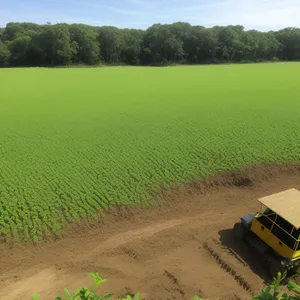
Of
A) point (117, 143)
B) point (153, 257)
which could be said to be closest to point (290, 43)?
point (117, 143)

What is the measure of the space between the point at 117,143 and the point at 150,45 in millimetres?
86751

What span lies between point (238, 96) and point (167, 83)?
14.5m

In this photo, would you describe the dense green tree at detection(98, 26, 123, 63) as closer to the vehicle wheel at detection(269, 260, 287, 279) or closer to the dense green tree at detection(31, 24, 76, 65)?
the dense green tree at detection(31, 24, 76, 65)

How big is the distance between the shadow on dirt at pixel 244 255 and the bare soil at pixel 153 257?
0.12 ft

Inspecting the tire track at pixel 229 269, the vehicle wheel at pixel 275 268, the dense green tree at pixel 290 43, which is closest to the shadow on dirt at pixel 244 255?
the vehicle wheel at pixel 275 268

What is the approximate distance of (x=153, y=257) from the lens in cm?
1191

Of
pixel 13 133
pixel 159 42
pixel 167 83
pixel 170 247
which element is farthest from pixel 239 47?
pixel 170 247

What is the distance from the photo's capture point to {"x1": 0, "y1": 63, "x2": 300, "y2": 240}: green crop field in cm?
1519

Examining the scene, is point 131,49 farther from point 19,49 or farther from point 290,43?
point 290,43

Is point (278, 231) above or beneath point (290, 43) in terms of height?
beneath

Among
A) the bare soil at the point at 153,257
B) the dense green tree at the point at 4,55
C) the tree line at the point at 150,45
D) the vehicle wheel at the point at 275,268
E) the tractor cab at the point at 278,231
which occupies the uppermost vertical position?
the tree line at the point at 150,45

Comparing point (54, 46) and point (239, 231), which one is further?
point (54, 46)

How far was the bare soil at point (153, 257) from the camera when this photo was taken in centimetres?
1050

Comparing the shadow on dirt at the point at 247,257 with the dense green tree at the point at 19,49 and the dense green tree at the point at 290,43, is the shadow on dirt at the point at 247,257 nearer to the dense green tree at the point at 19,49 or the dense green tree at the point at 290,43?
the dense green tree at the point at 19,49
